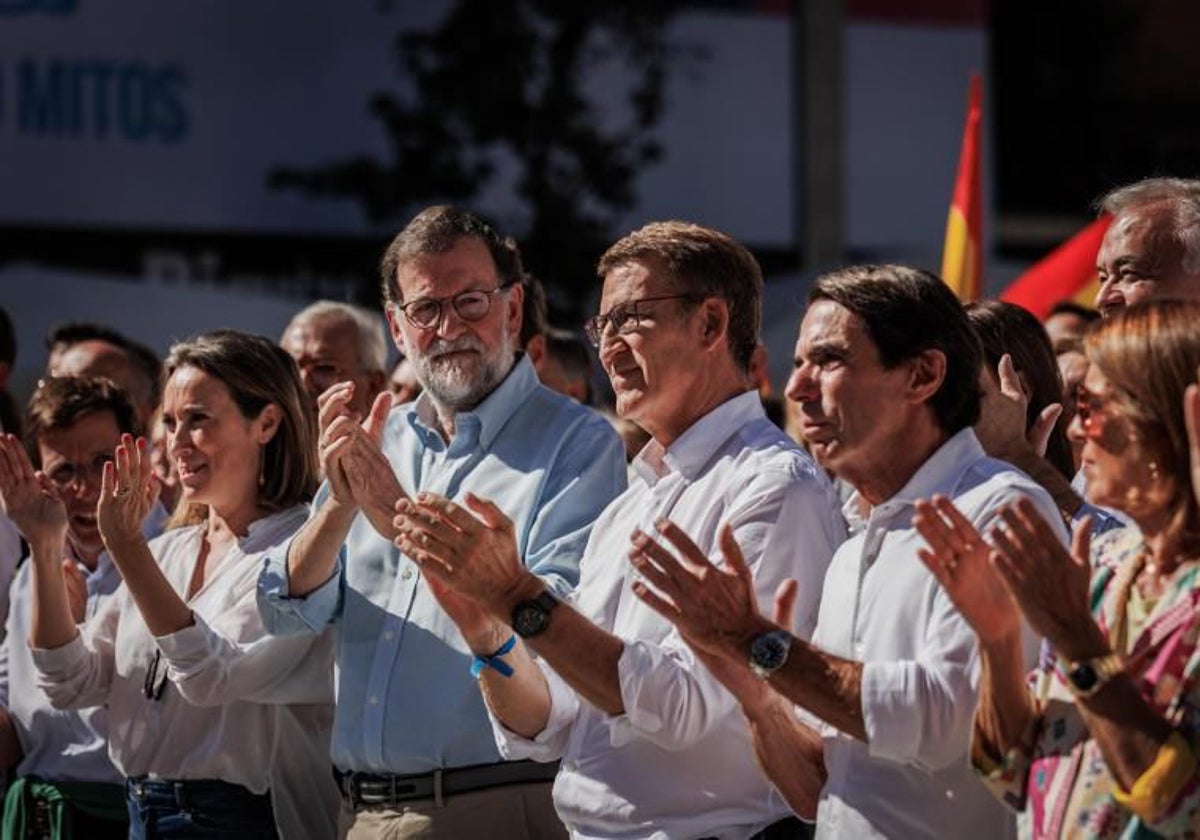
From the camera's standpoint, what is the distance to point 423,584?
478 cm

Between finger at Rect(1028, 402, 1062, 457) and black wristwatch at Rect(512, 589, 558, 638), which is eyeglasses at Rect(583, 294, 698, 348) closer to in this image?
black wristwatch at Rect(512, 589, 558, 638)

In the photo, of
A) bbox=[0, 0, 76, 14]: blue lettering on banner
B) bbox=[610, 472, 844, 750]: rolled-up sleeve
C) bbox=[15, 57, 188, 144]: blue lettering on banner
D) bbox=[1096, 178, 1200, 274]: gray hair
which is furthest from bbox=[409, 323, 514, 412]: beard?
bbox=[0, 0, 76, 14]: blue lettering on banner

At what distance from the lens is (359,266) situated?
14867mm

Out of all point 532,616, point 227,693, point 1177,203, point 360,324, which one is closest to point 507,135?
point 360,324

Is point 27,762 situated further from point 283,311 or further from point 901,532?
point 283,311

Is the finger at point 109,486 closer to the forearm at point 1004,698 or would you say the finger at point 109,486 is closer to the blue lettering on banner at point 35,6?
the forearm at point 1004,698

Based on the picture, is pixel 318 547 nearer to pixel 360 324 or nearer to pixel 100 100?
pixel 360 324

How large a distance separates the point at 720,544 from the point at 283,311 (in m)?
7.19

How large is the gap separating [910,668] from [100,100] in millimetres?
11439

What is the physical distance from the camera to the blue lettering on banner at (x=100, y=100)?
44.6 ft

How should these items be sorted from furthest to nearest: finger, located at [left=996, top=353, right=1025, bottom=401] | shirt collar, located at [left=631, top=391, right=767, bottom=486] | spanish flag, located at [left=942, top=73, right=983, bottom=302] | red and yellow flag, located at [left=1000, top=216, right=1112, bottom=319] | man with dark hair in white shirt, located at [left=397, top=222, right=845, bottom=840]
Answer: red and yellow flag, located at [left=1000, top=216, right=1112, bottom=319] → spanish flag, located at [left=942, top=73, right=983, bottom=302] → finger, located at [left=996, top=353, right=1025, bottom=401] → shirt collar, located at [left=631, top=391, right=767, bottom=486] → man with dark hair in white shirt, located at [left=397, top=222, right=845, bottom=840]

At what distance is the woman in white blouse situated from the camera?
5.10 m

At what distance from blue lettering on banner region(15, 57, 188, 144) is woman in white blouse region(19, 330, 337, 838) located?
8.69 metres

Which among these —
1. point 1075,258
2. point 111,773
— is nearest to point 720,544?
point 111,773
